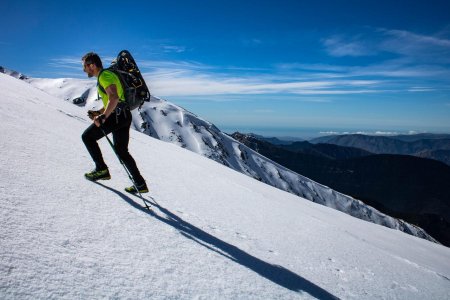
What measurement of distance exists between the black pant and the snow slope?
51cm

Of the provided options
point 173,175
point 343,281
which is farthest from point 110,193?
point 343,281

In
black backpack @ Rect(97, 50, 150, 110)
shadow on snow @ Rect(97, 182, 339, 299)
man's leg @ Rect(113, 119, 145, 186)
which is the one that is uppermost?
black backpack @ Rect(97, 50, 150, 110)

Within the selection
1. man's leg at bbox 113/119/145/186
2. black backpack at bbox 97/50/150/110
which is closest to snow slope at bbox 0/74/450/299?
man's leg at bbox 113/119/145/186

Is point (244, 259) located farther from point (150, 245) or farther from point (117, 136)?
point (117, 136)

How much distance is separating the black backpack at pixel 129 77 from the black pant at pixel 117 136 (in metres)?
0.29

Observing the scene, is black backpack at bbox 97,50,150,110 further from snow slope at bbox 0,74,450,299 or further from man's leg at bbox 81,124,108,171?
snow slope at bbox 0,74,450,299

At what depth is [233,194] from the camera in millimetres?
9977

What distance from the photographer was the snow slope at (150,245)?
3.10 m

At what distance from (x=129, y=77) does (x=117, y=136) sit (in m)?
1.20

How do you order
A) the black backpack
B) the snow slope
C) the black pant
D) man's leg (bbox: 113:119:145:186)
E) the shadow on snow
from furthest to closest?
1. man's leg (bbox: 113:119:145:186)
2. the black pant
3. the black backpack
4. the shadow on snow
5. the snow slope

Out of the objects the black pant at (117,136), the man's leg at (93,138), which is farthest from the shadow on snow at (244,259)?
the man's leg at (93,138)

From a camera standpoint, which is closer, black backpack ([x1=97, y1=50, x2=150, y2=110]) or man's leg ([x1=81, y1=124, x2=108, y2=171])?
black backpack ([x1=97, y1=50, x2=150, y2=110])

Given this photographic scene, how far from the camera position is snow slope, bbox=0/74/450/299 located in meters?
3.10

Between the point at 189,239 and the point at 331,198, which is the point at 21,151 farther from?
the point at 331,198
